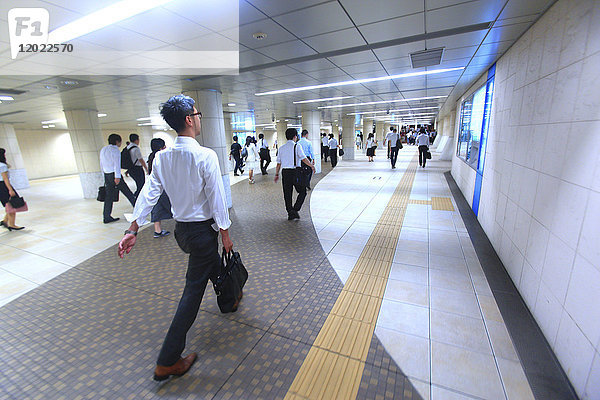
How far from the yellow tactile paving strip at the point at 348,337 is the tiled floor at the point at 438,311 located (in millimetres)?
116

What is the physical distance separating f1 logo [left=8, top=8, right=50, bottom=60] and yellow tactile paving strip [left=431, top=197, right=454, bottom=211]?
6708 millimetres

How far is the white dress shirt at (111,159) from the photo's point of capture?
5.29 metres

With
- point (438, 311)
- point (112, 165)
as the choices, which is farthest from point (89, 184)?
point (438, 311)

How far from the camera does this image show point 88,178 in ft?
28.7

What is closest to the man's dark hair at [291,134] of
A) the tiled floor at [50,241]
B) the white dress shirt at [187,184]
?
the white dress shirt at [187,184]

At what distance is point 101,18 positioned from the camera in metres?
2.66

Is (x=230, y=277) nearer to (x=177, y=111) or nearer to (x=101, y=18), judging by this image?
(x=177, y=111)

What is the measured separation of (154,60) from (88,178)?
693cm

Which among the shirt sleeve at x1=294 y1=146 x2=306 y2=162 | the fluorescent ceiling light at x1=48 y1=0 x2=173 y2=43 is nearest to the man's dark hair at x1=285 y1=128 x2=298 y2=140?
the shirt sleeve at x1=294 y1=146 x2=306 y2=162

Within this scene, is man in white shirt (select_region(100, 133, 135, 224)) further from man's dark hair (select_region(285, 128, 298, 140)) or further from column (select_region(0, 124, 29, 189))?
column (select_region(0, 124, 29, 189))

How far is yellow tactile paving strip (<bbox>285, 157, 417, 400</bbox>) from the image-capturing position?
69.3 inches

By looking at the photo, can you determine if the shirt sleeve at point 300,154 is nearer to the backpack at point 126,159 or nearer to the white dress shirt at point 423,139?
the backpack at point 126,159

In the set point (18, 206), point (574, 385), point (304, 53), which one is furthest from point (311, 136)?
point (574, 385)

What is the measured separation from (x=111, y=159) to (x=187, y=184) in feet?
15.5
